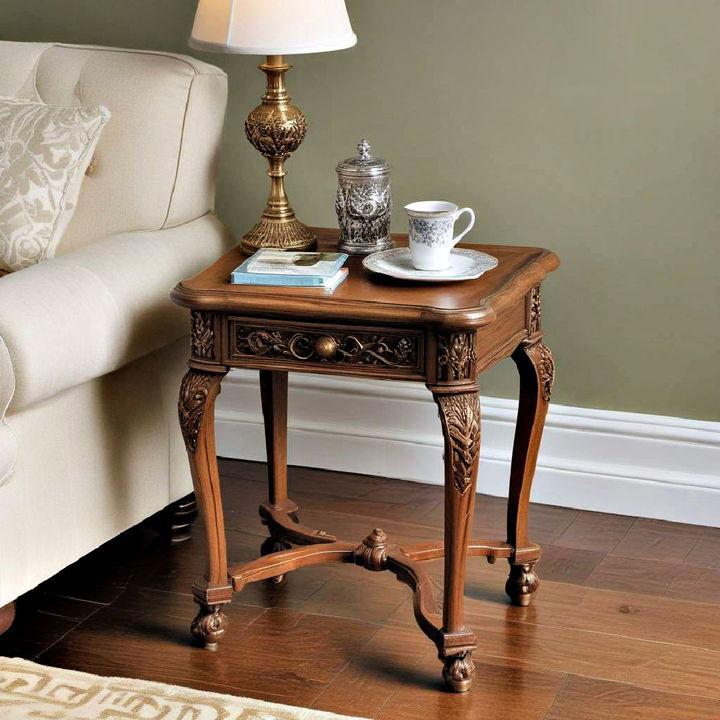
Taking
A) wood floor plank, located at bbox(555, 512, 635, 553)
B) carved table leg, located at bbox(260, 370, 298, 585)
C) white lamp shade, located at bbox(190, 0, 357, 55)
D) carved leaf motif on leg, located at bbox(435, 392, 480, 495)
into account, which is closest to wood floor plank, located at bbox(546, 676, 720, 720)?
carved leaf motif on leg, located at bbox(435, 392, 480, 495)

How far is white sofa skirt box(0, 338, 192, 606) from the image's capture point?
1783 millimetres

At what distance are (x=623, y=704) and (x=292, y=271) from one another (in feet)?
2.59

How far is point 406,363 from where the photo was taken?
1.66 m

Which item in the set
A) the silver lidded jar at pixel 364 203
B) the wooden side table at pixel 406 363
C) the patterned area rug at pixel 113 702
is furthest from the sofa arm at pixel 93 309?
the patterned area rug at pixel 113 702

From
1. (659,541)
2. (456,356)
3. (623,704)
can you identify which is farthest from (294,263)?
(659,541)

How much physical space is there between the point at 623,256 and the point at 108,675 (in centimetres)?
121

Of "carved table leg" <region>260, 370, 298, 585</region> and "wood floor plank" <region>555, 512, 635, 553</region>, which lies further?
"wood floor plank" <region>555, 512, 635, 553</region>

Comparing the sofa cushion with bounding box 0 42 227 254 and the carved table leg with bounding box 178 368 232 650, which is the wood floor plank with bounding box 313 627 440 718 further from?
the sofa cushion with bounding box 0 42 227 254

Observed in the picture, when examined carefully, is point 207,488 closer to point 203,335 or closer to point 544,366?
point 203,335

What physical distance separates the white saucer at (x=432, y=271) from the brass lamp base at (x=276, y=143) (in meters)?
0.18

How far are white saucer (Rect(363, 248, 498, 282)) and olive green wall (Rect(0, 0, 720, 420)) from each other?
0.47 meters

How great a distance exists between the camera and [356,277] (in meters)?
1.79

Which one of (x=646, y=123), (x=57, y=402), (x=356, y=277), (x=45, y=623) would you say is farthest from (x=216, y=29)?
(x=45, y=623)

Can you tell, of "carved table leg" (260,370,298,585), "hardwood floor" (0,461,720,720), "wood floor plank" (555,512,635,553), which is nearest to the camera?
"hardwood floor" (0,461,720,720)
